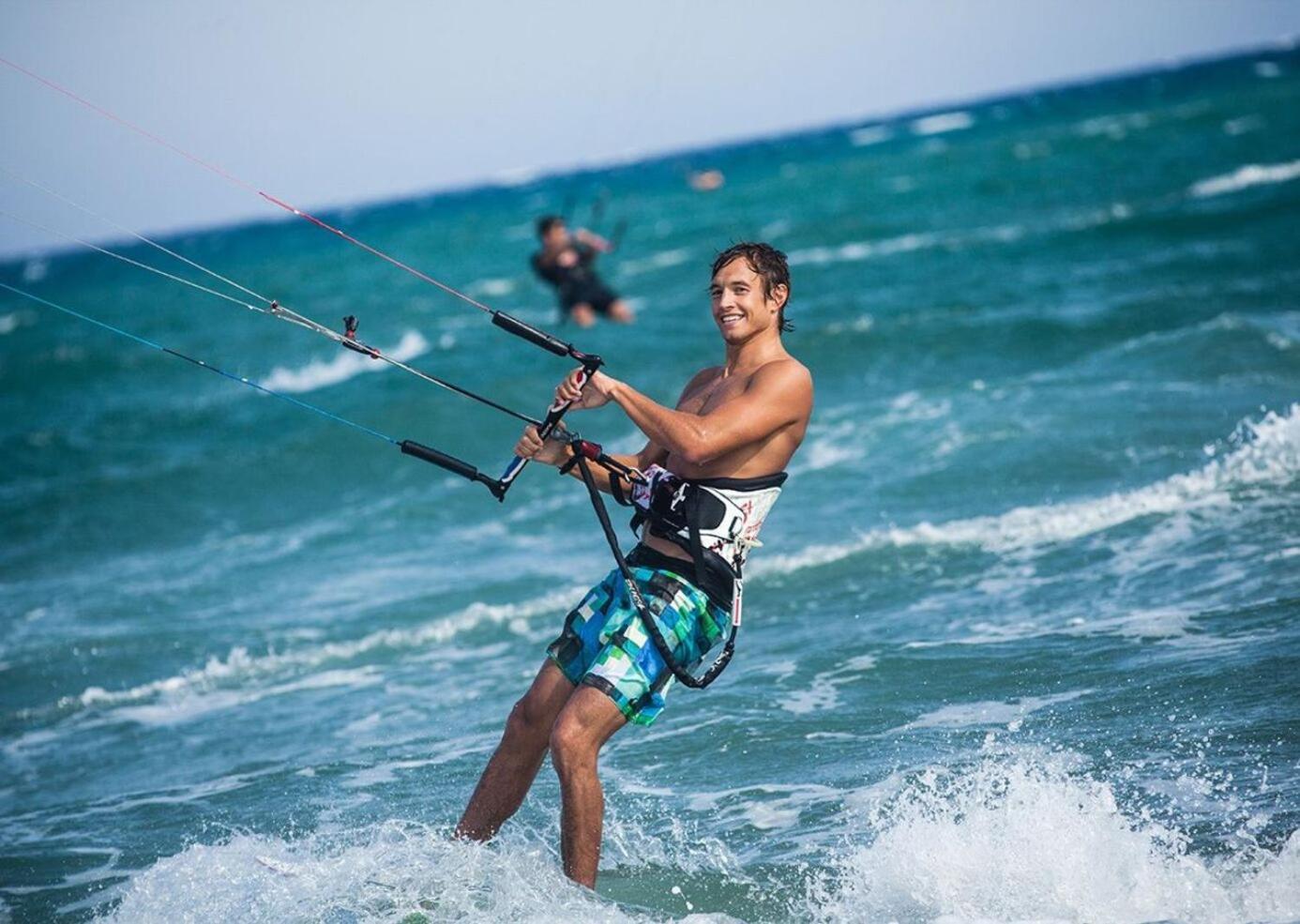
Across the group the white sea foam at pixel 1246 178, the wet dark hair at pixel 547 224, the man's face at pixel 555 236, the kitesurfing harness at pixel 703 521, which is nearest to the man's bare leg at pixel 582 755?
the kitesurfing harness at pixel 703 521

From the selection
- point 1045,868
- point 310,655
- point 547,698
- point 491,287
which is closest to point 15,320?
point 491,287

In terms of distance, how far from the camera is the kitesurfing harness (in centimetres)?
465

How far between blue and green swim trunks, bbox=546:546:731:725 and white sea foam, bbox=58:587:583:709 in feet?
14.8

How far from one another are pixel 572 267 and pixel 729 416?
13689 millimetres

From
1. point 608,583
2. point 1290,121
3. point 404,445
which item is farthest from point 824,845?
point 1290,121

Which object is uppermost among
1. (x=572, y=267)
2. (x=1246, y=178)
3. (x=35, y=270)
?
(x=35, y=270)

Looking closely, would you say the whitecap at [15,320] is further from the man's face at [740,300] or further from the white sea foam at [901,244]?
the man's face at [740,300]

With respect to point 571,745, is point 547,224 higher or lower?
higher

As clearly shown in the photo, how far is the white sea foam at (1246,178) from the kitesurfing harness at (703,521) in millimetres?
24514

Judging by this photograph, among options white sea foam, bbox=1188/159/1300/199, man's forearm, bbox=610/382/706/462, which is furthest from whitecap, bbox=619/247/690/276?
man's forearm, bbox=610/382/706/462

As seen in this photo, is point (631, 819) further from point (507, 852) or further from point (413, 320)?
point (413, 320)

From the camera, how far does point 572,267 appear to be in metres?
18.0

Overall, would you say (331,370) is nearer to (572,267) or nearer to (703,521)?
(572,267)

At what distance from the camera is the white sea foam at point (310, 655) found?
8984 mm
